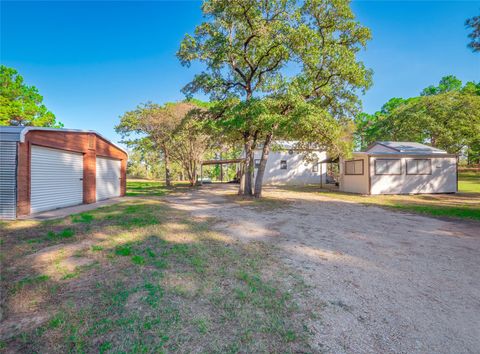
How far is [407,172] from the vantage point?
14.6 metres

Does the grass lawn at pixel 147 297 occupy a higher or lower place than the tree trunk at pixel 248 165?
lower

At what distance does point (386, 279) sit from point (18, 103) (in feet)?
110

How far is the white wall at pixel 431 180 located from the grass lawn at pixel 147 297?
14241 mm

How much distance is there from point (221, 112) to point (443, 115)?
988 inches

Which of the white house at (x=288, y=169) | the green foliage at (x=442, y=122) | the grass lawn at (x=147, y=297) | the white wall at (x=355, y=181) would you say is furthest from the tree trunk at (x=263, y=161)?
the green foliage at (x=442, y=122)

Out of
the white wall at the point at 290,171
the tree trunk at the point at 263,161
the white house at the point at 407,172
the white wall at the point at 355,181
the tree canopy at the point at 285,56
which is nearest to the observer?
the tree canopy at the point at 285,56

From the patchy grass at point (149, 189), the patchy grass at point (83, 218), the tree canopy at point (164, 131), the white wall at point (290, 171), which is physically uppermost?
the tree canopy at point (164, 131)

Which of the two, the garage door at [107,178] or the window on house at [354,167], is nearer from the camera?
the garage door at [107,178]

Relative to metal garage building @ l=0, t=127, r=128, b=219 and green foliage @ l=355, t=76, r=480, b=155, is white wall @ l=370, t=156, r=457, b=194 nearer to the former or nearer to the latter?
green foliage @ l=355, t=76, r=480, b=155

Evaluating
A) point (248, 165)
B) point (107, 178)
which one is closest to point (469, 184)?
point (248, 165)

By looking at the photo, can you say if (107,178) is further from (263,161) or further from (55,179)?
(263,161)

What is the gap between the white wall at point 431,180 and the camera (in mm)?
14484

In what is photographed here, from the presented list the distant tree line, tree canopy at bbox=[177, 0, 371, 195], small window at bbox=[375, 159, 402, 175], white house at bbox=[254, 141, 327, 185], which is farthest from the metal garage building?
the distant tree line

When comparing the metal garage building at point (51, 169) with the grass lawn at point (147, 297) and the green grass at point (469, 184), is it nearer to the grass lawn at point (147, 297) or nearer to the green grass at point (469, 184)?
the grass lawn at point (147, 297)
